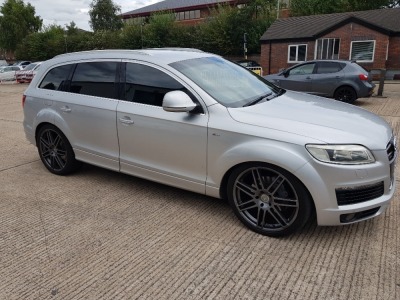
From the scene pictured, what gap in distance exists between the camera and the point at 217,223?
136 inches

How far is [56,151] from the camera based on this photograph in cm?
473

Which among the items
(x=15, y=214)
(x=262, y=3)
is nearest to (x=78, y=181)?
(x=15, y=214)

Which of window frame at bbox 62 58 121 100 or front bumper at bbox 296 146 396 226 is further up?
window frame at bbox 62 58 121 100

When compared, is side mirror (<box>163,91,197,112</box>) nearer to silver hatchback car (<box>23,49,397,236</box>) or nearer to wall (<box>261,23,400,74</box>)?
silver hatchback car (<box>23,49,397,236</box>)

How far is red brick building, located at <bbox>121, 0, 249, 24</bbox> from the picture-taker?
51.6 m

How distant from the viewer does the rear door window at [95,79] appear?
13.1 ft

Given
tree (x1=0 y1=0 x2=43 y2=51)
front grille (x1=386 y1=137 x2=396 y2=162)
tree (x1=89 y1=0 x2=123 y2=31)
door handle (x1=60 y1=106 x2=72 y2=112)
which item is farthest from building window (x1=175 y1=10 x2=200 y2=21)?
front grille (x1=386 y1=137 x2=396 y2=162)

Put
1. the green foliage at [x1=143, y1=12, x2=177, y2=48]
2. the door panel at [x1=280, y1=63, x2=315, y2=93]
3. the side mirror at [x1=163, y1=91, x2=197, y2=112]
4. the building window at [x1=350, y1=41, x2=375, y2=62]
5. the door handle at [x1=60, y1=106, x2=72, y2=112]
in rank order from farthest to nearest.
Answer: the green foliage at [x1=143, y1=12, x2=177, y2=48]
the building window at [x1=350, y1=41, x2=375, y2=62]
the door panel at [x1=280, y1=63, x2=315, y2=93]
the door handle at [x1=60, y1=106, x2=72, y2=112]
the side mirror at [x1=163, y1=91, x2=197, y2=112]

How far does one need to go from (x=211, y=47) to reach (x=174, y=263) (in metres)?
32.3

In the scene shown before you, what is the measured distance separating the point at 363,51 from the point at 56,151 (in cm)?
2311

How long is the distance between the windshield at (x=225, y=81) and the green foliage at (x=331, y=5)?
3564 centimetres

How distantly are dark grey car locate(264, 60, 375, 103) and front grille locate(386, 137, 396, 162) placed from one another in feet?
26.6

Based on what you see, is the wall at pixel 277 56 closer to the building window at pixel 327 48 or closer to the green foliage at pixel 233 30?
the building window at pixel 327 48

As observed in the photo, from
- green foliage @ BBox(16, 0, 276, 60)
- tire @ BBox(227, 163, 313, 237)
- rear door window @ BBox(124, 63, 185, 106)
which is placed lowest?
tire @ BBox(227, 163, 313, 237)
